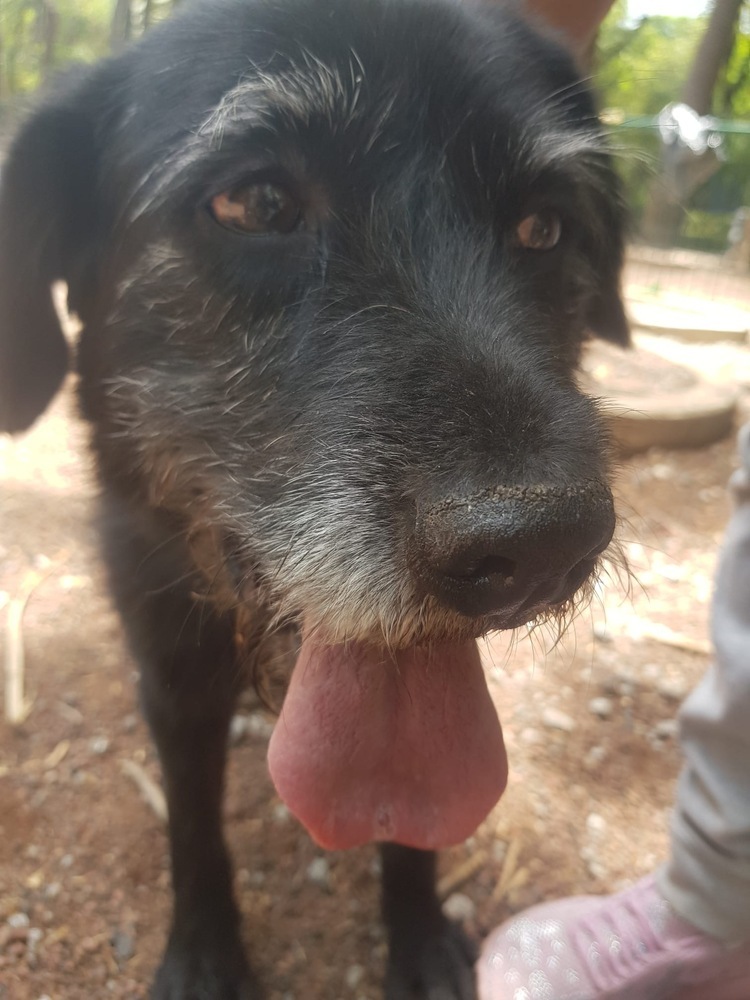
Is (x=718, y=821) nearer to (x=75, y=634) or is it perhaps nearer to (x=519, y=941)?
(x=519, y=941)

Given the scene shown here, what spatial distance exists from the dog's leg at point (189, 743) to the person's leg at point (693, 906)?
0.61 m

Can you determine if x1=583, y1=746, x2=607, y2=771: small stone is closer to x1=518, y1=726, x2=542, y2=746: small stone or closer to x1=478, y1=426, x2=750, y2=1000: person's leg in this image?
x1=518, y1=726, x2=542, y2=746: small stone

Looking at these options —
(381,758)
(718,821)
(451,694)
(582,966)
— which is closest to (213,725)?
(381,758)

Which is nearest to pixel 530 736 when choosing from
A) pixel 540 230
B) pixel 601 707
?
pixel 601 707

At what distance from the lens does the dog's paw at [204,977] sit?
171 centimetres

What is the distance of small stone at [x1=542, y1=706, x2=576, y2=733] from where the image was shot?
95.3 inches

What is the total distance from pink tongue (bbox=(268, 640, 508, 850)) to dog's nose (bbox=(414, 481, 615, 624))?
1.10ft

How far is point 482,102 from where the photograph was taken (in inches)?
59.1

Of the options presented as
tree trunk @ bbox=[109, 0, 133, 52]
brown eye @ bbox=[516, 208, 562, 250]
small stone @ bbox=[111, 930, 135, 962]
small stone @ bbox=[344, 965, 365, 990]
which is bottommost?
small stone @ bbox=[111, 930, 135, 962]

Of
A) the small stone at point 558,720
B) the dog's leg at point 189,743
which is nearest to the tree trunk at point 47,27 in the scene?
the dog's leg at point 189,743

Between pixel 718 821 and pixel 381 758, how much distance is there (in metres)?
0.65

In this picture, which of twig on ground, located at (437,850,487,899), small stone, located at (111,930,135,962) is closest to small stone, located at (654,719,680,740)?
twig on ground, located at (437,850,487,899)

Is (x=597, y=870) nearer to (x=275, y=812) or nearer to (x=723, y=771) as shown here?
(x=723, y=771)

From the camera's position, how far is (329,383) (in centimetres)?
133
